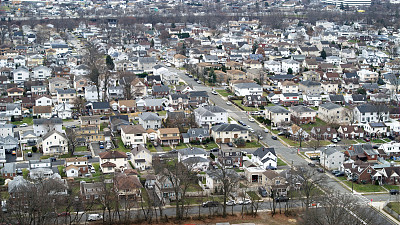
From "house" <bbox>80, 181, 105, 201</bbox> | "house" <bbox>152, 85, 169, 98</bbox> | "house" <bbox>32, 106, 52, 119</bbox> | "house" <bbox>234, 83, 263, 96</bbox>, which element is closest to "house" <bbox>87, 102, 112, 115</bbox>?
"house" <bbox>32, 106, 52, 119</bbox>

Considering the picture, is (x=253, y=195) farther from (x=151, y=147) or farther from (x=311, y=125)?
(x=311, y=125)

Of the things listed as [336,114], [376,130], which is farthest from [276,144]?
[336,114]

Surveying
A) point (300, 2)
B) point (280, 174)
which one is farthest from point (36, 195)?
point (300, 2)

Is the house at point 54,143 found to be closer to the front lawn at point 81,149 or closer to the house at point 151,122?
the front lawn at point 81,149

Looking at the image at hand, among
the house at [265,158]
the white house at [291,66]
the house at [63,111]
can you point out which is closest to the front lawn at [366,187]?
the house at [265,158]

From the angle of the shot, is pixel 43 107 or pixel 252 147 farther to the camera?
pixel 43 107

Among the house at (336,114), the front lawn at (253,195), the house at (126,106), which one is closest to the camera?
the front lawn at (253,195)

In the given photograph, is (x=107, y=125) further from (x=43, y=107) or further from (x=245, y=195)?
(x=245, y=195)
